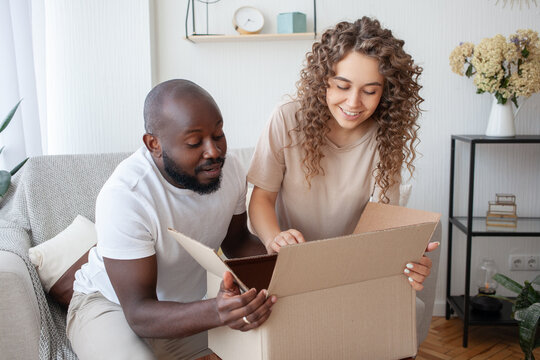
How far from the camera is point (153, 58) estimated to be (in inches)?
101

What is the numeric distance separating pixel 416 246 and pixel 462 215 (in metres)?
1.92

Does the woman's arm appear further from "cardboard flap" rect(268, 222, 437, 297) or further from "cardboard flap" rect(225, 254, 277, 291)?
"cardboard flap" rect(268, 222, 437, 297)

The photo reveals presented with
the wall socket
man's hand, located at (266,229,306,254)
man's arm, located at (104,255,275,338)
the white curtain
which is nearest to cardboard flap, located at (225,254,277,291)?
man's hand, located at (266,229,306,254)

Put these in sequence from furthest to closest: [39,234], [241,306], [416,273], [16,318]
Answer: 1. [39,234]
2. [16,318]
3. [416,273]
4. [241,306]

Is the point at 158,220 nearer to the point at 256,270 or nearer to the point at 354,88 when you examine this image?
the point at 256,270

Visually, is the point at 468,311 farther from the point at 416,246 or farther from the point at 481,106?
the point at 416,246

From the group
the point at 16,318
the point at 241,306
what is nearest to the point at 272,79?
the point at 16,318

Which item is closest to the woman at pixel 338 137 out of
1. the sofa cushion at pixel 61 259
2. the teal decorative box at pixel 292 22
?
the sofa cushion at pixel 61 259

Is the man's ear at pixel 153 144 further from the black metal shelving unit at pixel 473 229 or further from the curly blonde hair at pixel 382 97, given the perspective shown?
the black metal shelving unit at pixel 473 229

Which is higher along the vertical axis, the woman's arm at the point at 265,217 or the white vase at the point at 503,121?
the white vase at the point at 503,121

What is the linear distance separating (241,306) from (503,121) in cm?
201

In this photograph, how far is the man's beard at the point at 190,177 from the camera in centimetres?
113

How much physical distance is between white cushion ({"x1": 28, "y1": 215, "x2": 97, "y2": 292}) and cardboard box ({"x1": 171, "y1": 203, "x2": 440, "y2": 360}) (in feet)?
2.90

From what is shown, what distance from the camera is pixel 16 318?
4.34 ft
